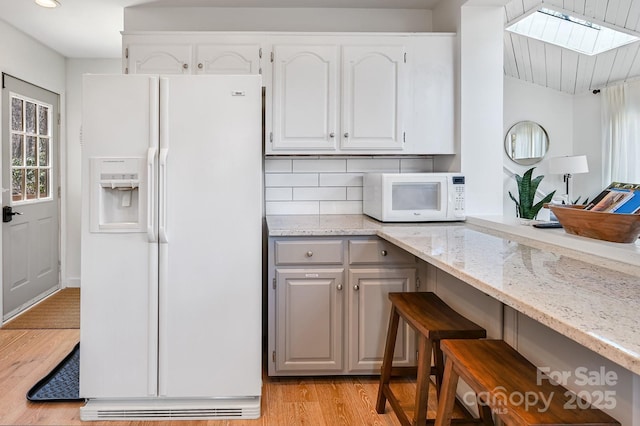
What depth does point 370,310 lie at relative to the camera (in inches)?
99.8

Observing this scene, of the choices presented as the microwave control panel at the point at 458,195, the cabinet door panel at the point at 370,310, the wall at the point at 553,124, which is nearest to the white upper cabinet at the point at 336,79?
the microwave control panel at the point at 458,195

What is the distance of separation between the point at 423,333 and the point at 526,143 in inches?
182

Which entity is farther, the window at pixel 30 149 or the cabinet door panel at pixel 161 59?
the window at pixel 30 149

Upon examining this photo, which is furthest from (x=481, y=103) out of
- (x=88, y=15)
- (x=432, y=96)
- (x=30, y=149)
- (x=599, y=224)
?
(x=30, y=149)

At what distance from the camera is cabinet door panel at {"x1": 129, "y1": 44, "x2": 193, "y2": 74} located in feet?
9.29

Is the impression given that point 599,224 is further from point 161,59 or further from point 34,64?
point 34,64

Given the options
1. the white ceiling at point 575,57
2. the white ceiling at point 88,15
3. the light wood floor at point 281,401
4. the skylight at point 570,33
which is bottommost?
the light wood floor at point 281,401

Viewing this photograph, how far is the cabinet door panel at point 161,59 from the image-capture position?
111 inches

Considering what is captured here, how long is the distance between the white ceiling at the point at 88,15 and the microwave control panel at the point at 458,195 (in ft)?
4.28

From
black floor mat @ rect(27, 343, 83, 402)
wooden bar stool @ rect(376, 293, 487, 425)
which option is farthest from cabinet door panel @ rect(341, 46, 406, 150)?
black floor mat @ rect(27, 343, 83, 402)

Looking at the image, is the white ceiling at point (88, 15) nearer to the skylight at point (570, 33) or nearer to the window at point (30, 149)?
the window at point (30, 149)

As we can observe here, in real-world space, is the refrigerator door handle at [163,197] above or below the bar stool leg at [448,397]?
above

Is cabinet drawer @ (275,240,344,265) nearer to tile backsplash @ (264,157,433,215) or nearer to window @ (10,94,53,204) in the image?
tile backsplash @ (264,157,433,215)

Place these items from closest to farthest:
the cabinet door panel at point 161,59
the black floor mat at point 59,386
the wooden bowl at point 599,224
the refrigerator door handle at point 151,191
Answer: the wooden bowl at point 599,224 < the refrigerator door handle at point 151,191 < the black floor mat at point 59,386 < the cabinet door panel at point 161,59
